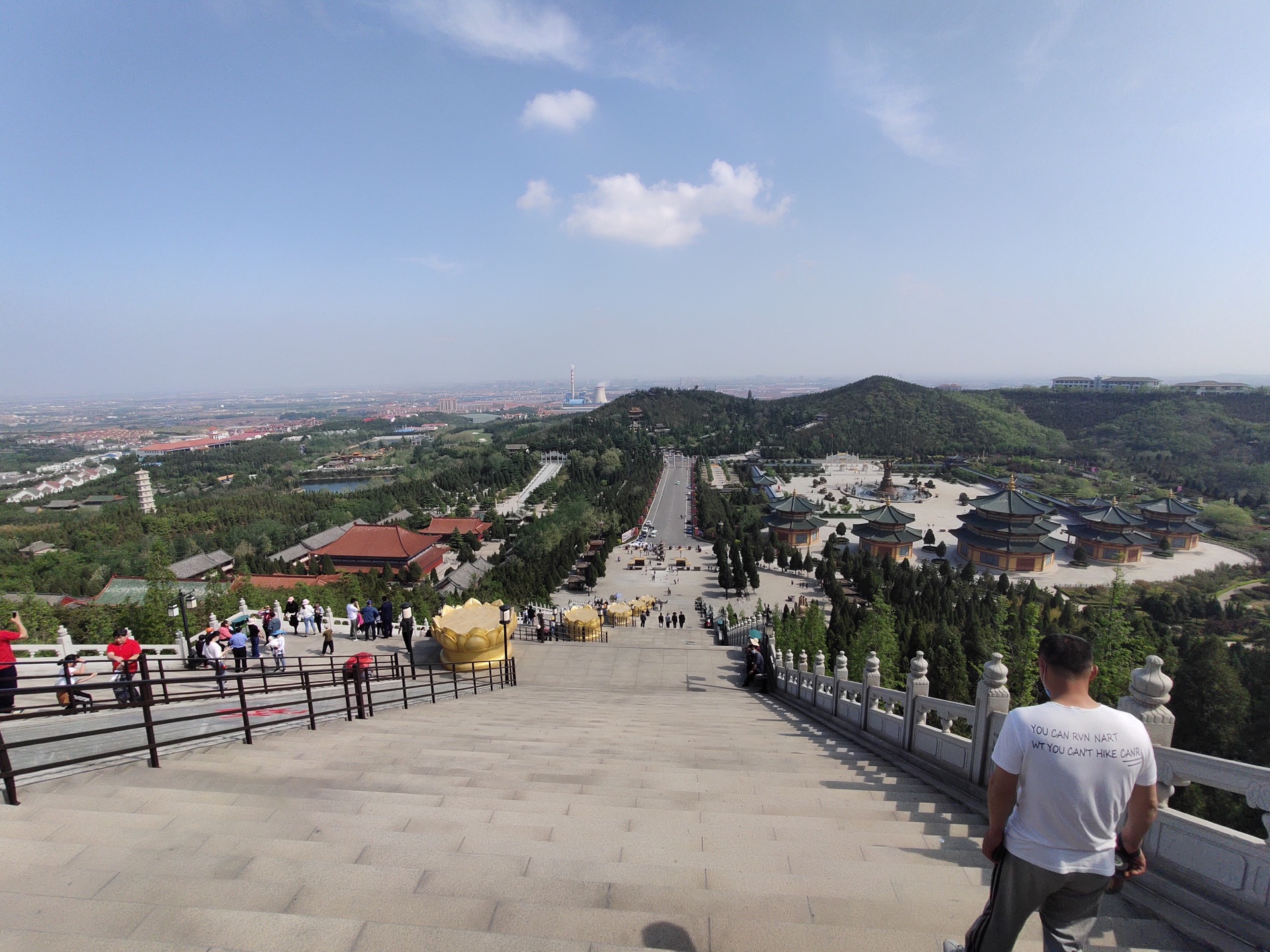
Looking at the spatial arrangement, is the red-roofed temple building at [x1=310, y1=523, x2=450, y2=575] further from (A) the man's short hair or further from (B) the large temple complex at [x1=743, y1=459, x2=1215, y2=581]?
(A) the man's short hair

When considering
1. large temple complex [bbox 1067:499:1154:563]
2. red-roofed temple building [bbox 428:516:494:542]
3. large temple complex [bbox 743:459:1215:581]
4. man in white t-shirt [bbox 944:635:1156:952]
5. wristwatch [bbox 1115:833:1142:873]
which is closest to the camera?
man in white t-shirt [bbox 944:635:1156:952]

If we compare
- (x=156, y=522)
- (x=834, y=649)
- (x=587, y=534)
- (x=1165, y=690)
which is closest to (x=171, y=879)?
(x=1165, y=690)

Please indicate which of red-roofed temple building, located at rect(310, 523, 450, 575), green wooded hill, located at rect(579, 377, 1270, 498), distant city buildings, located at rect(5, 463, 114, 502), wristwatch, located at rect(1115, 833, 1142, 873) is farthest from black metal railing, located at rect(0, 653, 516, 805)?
distant city buildings, located at rect(5, 463, 114, 502)

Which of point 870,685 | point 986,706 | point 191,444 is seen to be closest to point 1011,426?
point 870,685

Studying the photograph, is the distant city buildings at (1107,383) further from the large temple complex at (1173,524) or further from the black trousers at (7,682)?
the black trousers at (7,682)

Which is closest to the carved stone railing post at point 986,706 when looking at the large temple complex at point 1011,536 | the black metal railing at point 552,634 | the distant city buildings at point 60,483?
the black metal railing at point 552,634

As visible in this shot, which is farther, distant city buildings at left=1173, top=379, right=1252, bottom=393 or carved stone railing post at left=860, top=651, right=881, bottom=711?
distant city buildings at left=1173, top=379, right=1252, bottom=393

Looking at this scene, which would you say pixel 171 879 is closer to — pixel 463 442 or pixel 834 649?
pixel 834 649
